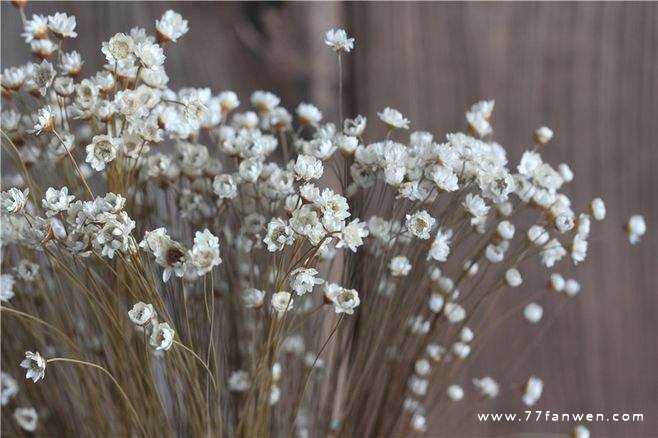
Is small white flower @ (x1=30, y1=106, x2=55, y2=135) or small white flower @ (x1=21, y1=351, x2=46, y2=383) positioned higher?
small white flower @ (x1=30, y1=106, x2=55, y2=135)

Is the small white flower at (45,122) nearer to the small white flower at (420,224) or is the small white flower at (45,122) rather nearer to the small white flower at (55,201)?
the small white flower at (55,201)

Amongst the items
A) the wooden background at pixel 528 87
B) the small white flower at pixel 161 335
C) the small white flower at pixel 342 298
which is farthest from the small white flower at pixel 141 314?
the wooden background at pixel 528 87

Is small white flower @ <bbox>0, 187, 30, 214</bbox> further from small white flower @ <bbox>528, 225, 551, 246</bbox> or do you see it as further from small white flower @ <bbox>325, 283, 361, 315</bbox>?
small white flower @ <bbox>528, 225, 551, 246</bbox>

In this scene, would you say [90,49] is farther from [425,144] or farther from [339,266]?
[425,144]

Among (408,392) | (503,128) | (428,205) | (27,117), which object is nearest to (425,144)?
(428,205)

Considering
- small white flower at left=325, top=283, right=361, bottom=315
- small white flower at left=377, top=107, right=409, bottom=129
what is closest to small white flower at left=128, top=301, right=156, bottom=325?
small white flower at left=325, top=283, right=361, bottom=315
